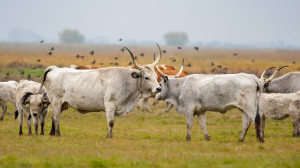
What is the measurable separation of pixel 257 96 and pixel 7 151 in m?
5.67

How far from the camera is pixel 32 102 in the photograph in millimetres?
11961

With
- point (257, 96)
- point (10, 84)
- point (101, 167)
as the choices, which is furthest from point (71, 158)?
point (10, 84)

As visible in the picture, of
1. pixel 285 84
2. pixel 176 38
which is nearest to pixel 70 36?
pixel 176 38

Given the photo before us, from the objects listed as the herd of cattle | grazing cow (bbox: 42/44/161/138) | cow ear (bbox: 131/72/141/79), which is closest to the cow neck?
the herd of cattle

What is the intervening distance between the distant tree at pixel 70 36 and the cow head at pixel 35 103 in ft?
547

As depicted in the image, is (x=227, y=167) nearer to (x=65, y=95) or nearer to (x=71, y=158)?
(x=71, y=158)

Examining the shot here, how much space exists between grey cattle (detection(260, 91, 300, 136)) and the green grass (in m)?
0.54

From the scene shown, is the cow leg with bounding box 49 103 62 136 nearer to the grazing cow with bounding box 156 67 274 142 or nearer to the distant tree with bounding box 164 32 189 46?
the grazing cow with bounding box 156 67 274 142

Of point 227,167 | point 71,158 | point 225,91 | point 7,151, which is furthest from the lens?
point 225,91

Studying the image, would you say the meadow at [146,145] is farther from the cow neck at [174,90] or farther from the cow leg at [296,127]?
the cow neck at [174,90]

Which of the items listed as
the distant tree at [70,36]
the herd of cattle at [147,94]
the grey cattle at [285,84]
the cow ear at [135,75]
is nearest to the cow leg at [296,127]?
the herd of cattle at [147,94]

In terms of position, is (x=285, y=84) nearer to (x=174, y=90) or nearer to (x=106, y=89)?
(x=174, y=90)

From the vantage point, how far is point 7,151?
9195mm

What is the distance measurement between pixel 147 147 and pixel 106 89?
238cm
